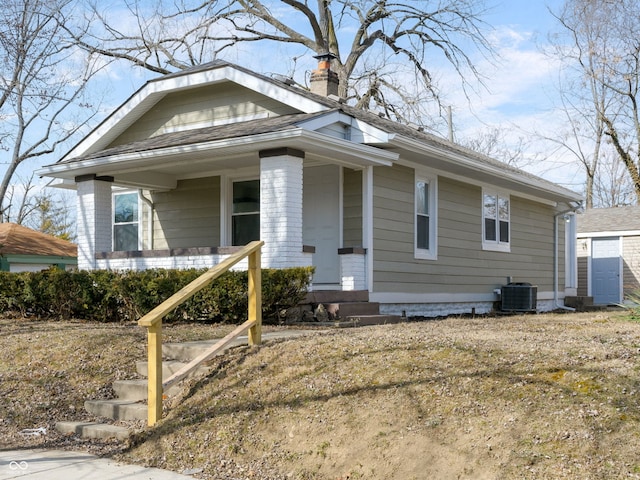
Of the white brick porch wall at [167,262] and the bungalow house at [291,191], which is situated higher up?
the bungalow house at [291,191]

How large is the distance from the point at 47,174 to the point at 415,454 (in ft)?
38.4

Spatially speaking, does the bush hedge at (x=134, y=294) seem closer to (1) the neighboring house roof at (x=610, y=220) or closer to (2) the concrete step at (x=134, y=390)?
(2) the concrete step at (x=134, y=390)

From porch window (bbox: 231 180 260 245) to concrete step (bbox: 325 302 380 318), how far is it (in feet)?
10.6

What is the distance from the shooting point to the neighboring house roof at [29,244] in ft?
87.1

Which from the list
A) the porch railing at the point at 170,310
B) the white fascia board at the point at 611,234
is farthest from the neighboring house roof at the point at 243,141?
the white fascia board at the point at 611,234

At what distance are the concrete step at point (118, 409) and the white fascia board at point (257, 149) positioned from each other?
521 cm

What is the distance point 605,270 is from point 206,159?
18.8 m

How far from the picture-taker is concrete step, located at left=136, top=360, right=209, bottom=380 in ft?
24.1

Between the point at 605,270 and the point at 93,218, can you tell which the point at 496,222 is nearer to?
the point at 93,218

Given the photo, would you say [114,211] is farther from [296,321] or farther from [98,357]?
[98,357]

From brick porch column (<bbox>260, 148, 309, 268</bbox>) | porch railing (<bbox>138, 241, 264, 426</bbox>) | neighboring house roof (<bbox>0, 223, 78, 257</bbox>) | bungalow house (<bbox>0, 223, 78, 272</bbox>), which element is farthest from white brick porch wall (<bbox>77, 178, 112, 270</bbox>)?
neighboring house roof (<bbox>0, 223, 78, 257</bbox>)

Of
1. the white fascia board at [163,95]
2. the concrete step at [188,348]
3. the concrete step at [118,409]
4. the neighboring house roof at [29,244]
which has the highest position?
the white fascia board at [163,95]

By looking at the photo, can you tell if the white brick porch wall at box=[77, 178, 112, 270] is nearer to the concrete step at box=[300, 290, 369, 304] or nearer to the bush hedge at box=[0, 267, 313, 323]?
the bush hedge at box=[0, 267, 313, 323]

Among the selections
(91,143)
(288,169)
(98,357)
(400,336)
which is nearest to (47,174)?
(91,143)
